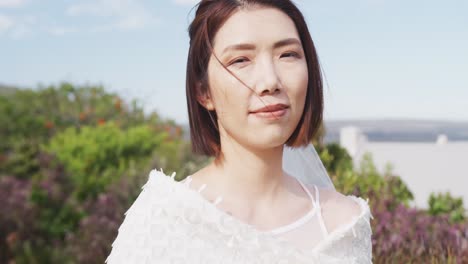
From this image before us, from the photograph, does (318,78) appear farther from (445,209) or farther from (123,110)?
(123,110)

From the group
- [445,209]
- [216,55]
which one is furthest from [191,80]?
Answer: [445,209]

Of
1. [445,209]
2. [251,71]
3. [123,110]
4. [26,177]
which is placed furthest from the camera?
[123,110]

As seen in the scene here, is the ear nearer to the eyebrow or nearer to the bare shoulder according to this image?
the eyebrow

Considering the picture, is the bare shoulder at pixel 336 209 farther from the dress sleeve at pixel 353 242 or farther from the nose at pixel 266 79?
the nose at pixel 266 79

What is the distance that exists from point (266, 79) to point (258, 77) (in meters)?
0.03

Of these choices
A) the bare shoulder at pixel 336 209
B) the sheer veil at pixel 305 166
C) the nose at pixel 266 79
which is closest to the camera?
the nose at pixel 266 79

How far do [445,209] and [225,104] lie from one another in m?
4.39

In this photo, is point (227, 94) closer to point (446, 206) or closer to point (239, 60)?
point (239, 60)

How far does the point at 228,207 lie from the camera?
2.38 meters

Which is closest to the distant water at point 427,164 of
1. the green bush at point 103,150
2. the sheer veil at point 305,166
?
the green bush at point 103,150

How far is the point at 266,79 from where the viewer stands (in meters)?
2.23

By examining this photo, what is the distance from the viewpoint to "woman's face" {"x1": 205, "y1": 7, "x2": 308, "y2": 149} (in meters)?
2.26

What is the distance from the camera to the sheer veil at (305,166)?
10.5 ft

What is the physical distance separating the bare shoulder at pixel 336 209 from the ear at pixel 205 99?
0.58m
